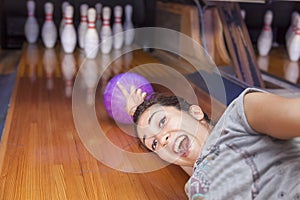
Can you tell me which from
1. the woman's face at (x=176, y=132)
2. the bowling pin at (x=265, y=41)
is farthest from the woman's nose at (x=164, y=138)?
the bowling pin at (x=265, y=41)

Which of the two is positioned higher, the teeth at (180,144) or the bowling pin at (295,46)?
the teeth at (180,144)

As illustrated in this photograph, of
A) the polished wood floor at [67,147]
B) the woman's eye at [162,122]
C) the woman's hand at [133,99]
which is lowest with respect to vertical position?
the polished wood floor at [67,147]

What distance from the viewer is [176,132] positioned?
97 centimetres

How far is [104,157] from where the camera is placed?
128cm

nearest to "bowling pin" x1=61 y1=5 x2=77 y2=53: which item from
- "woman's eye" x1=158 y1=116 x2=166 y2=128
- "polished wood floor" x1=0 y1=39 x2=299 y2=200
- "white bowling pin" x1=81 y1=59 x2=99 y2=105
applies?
"white bowling pin" x1=81 y1=59 x2=99 y2=105

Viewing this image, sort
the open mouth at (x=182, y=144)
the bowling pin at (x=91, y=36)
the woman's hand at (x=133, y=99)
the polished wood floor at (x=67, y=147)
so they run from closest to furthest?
the open mouth at (x=182, y=144), the polished wood floor at (x=67, y=147), the woman's hand at (x=133, y=99), the bowling pin at (x=91, y=36)

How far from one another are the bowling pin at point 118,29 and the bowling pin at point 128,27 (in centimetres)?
5

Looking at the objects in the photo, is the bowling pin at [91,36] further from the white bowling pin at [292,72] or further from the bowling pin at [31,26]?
the white bowling pin at [292,72]

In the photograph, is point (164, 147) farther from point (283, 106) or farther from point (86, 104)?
point (86, 104)

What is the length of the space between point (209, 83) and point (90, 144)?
2.54 feet


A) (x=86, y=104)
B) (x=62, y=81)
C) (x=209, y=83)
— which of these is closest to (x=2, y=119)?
(x=86, y=104)

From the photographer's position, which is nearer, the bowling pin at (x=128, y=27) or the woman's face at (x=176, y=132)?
the woman's face at (x=176, y=132)

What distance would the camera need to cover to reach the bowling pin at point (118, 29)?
3107 millimetres

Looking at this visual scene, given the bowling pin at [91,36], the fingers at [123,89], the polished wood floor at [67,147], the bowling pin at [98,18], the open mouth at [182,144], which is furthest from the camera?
the bowling pin at [98,18]
